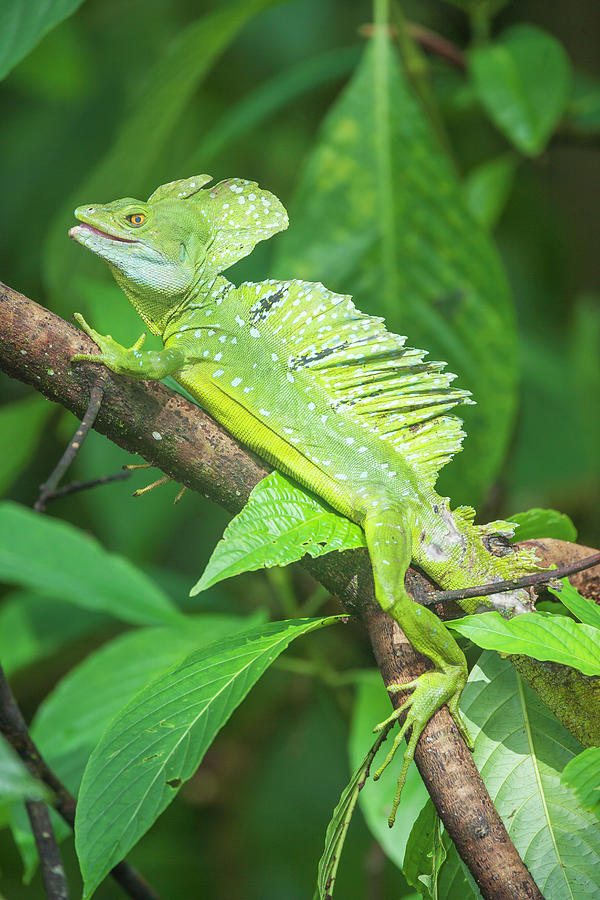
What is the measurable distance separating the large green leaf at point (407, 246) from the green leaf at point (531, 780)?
963 millimetres

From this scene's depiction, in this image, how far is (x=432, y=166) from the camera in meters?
2.49

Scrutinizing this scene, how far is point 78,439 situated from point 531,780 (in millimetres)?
801

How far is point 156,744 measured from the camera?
1115mm

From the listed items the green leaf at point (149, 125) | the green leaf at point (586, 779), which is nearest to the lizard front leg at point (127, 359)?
the green leaf at point (586, 779)

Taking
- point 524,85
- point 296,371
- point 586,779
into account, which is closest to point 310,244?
point 524,85

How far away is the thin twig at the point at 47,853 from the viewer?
1293 mm

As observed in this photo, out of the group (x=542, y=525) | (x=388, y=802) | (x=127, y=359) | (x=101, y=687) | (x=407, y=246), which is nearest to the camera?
(x=127, y=359)

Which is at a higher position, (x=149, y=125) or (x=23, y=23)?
(x=149, y=125)

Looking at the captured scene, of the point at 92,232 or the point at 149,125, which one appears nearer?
the point at 92,232

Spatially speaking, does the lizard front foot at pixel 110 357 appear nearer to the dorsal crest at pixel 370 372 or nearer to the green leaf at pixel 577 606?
the dorsal crest at pixel 370 372

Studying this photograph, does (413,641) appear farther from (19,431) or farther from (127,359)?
(19,431)

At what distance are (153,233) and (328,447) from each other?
522mm

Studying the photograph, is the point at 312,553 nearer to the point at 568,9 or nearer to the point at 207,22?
the point at 207,22

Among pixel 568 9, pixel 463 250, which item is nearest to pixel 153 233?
pixel 463 250
